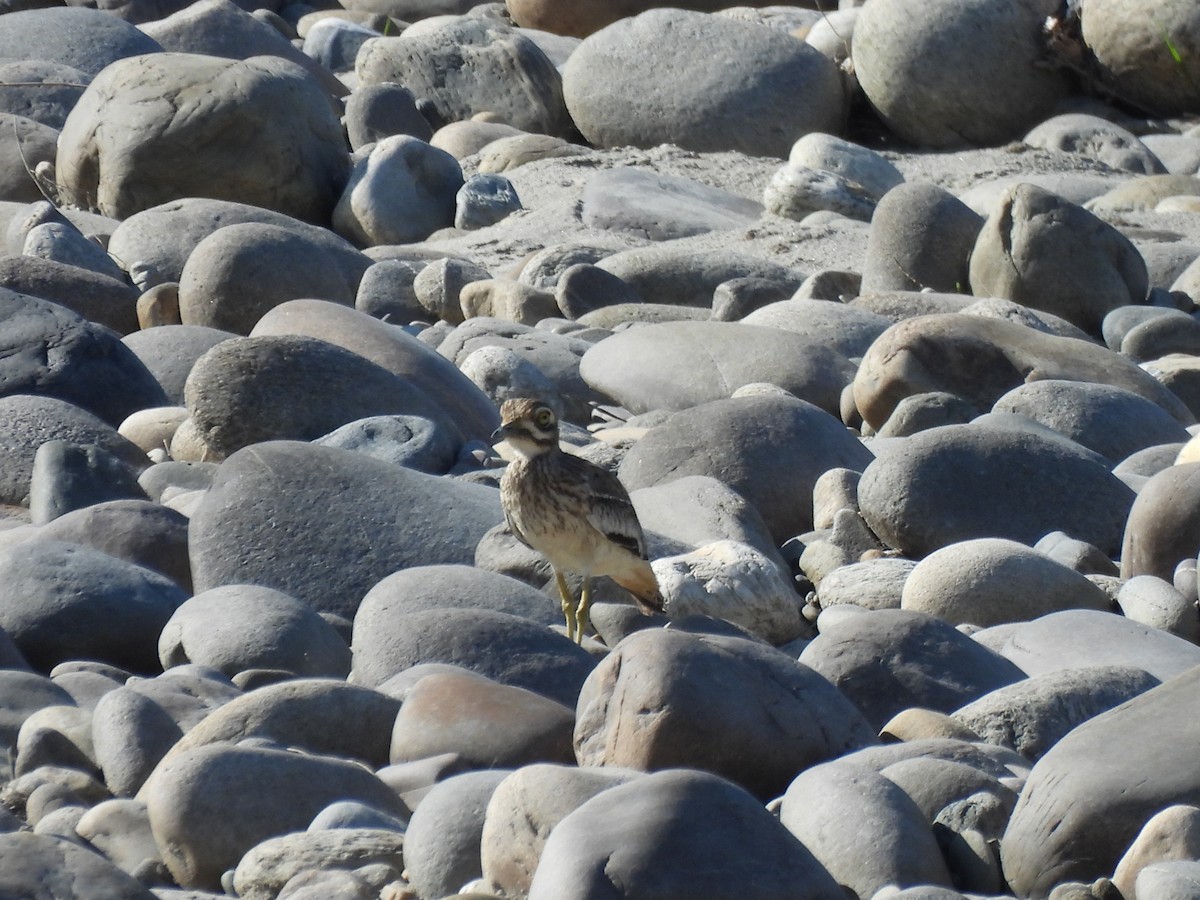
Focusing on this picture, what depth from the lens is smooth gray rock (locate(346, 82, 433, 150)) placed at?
16125 millimetres

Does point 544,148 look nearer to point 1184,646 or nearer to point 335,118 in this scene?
point 335,118

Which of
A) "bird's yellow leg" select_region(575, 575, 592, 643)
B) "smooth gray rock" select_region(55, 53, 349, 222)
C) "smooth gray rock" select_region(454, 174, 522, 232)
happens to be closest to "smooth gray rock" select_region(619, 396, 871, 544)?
"bird's yellow leg" select_region(575, 575, 592, 643)

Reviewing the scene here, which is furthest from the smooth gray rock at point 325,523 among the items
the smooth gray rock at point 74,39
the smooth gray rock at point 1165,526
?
the smooth gray rock at point 74,39

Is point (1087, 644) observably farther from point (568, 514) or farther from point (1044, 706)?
point (568, 514)

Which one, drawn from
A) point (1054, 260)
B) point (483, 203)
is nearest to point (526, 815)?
point (1054, 260)

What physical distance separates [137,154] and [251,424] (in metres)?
5.75

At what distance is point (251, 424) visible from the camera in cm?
778

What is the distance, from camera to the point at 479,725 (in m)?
4.55

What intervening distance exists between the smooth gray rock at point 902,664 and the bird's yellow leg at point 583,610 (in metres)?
0.85

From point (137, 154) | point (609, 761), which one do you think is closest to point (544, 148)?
point (137, 154)

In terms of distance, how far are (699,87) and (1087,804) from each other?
41.9 feet

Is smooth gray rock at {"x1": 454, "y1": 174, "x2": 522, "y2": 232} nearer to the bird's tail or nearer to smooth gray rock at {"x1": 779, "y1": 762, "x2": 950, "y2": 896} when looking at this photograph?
the bird's tail

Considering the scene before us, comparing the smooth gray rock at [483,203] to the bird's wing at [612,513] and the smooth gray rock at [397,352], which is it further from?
the bird's wing at [612,513]

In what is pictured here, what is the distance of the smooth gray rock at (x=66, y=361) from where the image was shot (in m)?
8.23
